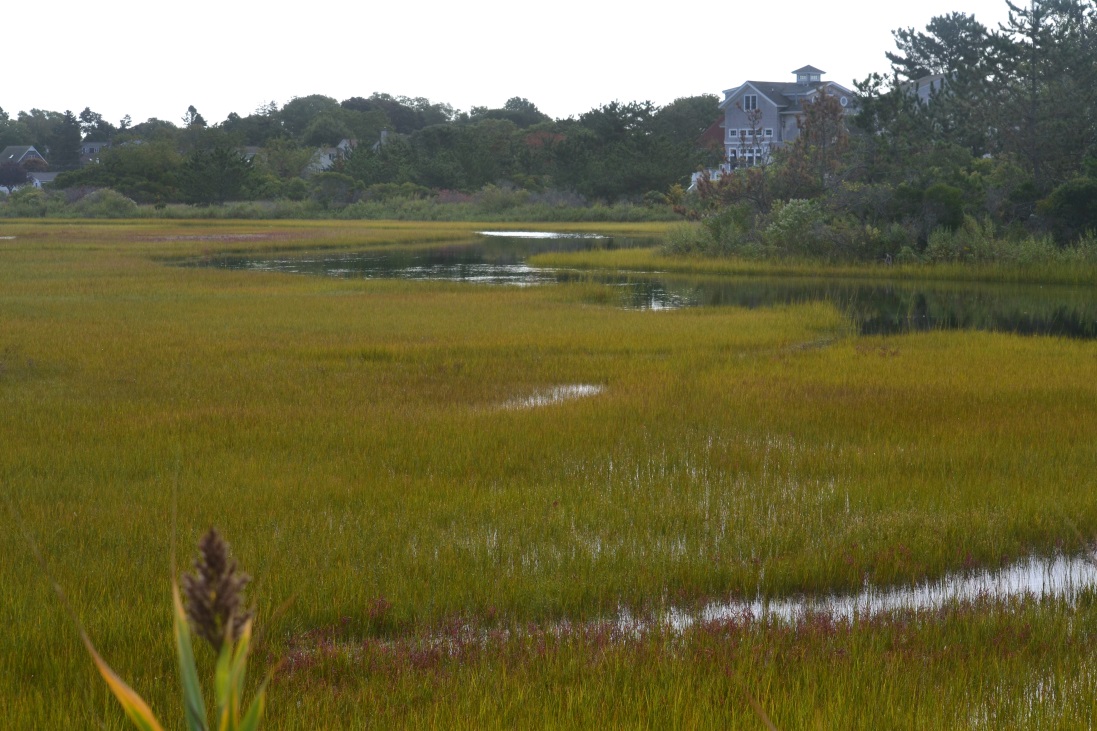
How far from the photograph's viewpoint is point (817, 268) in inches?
1438

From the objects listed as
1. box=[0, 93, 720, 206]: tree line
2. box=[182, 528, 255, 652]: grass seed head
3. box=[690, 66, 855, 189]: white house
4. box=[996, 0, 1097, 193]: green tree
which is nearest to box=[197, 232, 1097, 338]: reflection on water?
box=[996, 0, 1097, 193]: green tree

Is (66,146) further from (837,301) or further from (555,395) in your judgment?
(555,395)

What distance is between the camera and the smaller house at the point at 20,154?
132125mm

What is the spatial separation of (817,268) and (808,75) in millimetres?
55760

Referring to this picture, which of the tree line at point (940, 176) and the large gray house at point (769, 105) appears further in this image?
the large gray house at point (769, 105)

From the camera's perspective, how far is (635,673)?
5656 millimetres

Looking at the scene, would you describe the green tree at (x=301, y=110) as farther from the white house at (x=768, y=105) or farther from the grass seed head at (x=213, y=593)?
the grass seed head at (x=213, y=593)

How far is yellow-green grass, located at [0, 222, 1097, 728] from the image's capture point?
5.56 metres

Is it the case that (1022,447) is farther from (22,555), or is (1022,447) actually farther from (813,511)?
(22,555)

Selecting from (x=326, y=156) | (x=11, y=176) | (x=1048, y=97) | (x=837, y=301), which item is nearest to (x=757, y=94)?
(x=1048, y=97)

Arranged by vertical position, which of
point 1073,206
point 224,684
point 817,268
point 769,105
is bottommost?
point 817,268

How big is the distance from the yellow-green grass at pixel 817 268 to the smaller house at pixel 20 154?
109 m

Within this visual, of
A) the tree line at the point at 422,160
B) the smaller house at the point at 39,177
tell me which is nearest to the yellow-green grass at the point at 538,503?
the tree line at the point at 422,160

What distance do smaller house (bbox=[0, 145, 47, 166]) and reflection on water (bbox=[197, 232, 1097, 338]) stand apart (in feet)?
329
